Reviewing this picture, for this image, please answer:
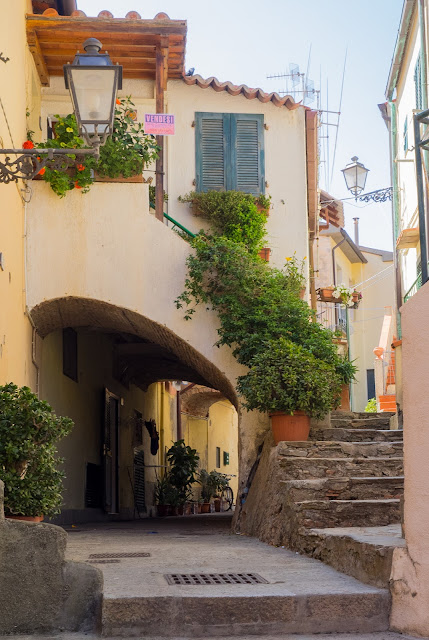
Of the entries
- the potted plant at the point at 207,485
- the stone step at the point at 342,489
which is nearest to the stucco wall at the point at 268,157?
the stone step at the point at 342,489

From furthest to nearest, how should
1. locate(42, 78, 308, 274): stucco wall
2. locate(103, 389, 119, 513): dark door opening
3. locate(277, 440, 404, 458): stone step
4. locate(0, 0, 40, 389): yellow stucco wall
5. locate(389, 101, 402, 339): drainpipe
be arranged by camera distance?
locate(389, 101, 402, 339): drainpipe < locate(103, 389, 119, 513): dark door opening < locate(42, 78, 308, 274): stucco wall < locate(277, 440, 404, 458): stone step < locate(0, 0, 40, 389): yellow stucco wall

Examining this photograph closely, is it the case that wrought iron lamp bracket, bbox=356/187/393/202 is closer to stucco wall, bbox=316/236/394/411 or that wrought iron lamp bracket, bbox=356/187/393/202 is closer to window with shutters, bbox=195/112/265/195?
window with shutters, bbox=195/112/265/195

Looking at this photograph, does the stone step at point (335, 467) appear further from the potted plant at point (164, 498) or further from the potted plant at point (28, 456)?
the potted plant at point (164, 498)

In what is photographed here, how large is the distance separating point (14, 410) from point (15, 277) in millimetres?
2942

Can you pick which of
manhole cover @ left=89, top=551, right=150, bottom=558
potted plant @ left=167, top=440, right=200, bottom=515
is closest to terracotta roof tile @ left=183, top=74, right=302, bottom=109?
potted plant @ left=167, top=440, right=200, bottom=515

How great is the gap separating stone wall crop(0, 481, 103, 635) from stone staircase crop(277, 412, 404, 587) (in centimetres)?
157

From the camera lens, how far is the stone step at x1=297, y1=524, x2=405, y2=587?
15.0ft

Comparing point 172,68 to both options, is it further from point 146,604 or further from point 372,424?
point 146,604

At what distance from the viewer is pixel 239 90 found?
43.5 feet

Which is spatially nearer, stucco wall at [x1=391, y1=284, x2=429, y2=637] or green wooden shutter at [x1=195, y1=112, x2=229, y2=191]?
stucco wall at [x1=391, y1=284, x2=429, y2=637]

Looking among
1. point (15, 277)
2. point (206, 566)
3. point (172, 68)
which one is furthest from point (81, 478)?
point (206, 566)

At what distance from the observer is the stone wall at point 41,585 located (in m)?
4.24

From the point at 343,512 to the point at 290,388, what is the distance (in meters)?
2.47

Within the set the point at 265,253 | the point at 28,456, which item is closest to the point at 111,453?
the point at 265,253
